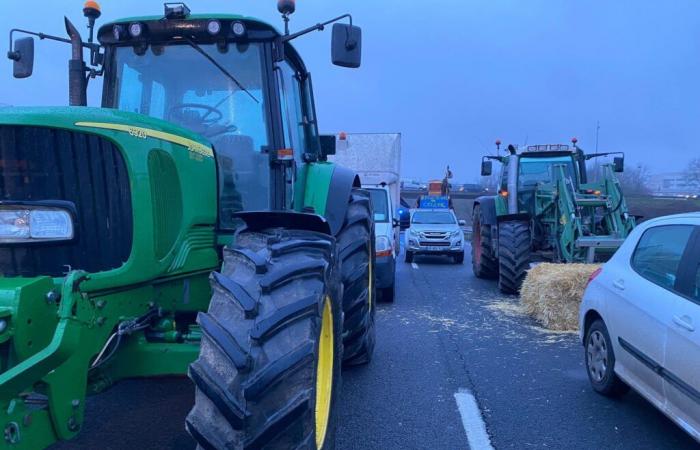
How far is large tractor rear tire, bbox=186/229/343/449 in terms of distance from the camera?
2383 millimetres

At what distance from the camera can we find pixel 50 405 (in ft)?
7.82

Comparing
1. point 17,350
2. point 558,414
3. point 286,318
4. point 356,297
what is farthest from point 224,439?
point 558,414

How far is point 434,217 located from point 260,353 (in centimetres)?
1437

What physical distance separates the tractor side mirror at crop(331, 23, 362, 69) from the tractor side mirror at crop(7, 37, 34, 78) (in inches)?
84.7

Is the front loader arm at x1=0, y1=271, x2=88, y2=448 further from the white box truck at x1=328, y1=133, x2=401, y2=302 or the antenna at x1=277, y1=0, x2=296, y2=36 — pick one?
the white box truck at x1=328, y1=133, x2=401, y2=302

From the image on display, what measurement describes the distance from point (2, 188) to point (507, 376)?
14.7ft

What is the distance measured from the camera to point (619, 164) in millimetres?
10695

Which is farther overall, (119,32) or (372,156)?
(372,156)

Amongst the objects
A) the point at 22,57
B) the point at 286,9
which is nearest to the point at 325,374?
the point at 286,9

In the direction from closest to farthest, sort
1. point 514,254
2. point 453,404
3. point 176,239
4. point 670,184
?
point 176,239, point 453,404, point 514,254, point 670,184

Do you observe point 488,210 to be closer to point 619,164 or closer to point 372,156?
point 619,164

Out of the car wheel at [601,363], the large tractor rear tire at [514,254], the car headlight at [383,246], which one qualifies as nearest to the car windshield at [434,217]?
the large tractor rear tire at [514,254]

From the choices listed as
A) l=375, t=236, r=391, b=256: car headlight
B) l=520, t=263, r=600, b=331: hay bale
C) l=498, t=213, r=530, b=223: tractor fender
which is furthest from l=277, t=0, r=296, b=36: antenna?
l=498, t=213, r=530, b=223: tractor fender

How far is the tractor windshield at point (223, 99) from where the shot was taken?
3883mm
